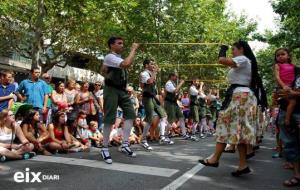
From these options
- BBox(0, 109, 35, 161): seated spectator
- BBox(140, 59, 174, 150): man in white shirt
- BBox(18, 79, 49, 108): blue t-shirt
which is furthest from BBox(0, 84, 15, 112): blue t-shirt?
BBox(140, 59, 174, 150): man in white shirt

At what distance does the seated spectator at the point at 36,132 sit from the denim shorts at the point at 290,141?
13.8 ft

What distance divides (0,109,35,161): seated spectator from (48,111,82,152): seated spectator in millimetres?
811

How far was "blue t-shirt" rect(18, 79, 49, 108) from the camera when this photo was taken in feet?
30.9

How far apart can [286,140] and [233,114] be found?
787mm

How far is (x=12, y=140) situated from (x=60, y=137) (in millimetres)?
1582

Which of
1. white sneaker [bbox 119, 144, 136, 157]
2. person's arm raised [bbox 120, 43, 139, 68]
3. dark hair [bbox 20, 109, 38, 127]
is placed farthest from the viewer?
dark hair [bbox 20, 109, 38, 127]

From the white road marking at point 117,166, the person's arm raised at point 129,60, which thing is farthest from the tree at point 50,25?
the person's arm raised at point 129,60

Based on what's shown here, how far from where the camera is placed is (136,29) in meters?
31.7

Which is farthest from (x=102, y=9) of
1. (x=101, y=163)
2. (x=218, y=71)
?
(x=218, y=71)

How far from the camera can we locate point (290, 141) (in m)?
6.13

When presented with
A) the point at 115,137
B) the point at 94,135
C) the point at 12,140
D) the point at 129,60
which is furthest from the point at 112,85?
the point at 115,137

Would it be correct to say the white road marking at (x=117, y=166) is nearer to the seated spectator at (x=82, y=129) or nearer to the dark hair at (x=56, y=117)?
the dark hair at (x=56, y=117)

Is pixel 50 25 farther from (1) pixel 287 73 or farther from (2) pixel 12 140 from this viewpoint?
(1) pixel 287 73

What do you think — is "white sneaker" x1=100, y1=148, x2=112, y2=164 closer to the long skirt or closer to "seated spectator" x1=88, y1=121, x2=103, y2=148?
the long skirt
